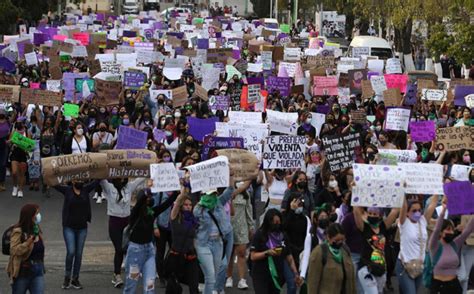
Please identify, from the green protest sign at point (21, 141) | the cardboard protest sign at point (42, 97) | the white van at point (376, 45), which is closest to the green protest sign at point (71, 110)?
the cardboard protest sign at point (42, 97)

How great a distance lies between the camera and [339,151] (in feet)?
47.2

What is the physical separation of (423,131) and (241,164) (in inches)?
206

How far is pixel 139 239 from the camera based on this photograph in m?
11.4

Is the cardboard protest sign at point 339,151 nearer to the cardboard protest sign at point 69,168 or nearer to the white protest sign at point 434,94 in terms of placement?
the cardboard protest sign at point 69,168

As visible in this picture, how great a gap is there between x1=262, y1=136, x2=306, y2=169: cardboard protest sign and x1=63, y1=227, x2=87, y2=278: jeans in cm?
253

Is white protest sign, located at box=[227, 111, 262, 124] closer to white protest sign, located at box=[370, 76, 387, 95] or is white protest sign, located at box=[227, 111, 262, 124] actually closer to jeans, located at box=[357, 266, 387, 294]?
white protest sign, located at box=[370, 76, 387, 95]

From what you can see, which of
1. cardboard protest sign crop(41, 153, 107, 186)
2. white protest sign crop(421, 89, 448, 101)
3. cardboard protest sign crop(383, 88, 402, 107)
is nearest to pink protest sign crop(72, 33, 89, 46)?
white protest sign crop(421, 89, 448, 101)

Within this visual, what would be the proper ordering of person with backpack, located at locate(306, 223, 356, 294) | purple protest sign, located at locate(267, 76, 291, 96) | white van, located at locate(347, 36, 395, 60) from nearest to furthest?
person with backpack, located at locate(306, 223, 356, 294), purple protest sign, located at locate(267, 76, 291, 96), white van, located at locate(347, 36, 395, 60)

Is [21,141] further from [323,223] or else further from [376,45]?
[376,45]

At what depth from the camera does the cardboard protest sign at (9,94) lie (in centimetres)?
2159

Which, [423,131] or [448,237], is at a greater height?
[448,237]

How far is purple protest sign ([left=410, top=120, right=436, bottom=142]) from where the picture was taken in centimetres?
1750

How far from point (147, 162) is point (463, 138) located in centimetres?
442

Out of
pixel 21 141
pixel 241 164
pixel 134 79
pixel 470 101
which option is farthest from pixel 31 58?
pixel 241 164
